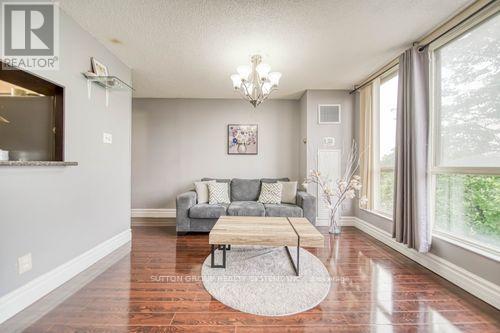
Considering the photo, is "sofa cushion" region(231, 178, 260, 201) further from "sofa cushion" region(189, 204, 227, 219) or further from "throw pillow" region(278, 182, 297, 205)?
"sofa cushion" region(189, 204, 227, 219)

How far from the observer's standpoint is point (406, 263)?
2.69m

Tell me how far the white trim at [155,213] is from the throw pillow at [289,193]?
2.39 metres

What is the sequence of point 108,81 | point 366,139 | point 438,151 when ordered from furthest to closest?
point 366,139 → point 108,81 → point 438,151

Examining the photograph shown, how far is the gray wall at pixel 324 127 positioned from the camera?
4.34 metres

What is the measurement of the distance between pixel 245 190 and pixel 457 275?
10.2 feet

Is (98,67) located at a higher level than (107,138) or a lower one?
higher

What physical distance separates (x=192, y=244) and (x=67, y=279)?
144 cm

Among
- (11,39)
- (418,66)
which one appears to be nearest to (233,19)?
(11,39)

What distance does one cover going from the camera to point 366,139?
3.89 meters

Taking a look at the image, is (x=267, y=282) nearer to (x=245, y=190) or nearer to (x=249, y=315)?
(x=249, y=315)

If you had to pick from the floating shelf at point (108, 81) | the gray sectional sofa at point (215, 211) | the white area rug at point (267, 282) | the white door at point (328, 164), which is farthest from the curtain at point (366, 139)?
the floating shelf at point (108, 81)

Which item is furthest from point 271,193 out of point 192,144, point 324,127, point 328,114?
point 192,144

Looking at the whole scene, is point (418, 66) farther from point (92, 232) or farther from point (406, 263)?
point (92, 232)

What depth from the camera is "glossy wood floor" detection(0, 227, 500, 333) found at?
5.31 ft
